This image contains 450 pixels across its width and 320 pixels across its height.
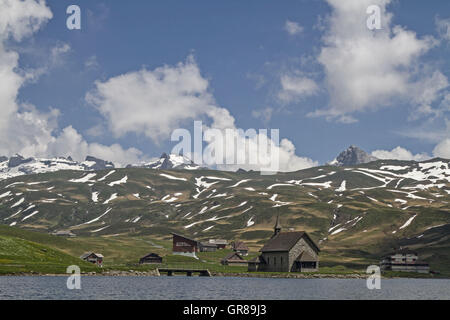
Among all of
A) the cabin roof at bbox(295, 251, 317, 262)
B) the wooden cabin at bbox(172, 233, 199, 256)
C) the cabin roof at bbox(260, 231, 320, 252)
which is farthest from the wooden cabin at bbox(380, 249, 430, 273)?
the wooden cabin at bbox(172, 233, 199, 256)

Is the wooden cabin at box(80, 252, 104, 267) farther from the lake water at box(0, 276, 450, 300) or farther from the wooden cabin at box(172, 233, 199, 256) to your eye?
the lake water at box(0, 276, 450, 300)

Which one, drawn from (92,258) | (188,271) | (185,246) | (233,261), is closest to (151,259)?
(92,258)

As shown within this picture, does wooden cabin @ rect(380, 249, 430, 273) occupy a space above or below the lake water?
above

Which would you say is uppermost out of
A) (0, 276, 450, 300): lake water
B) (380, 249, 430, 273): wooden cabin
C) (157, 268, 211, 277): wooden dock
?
(380, 249, 430, 273): wooden cabin

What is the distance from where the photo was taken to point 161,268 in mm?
134875

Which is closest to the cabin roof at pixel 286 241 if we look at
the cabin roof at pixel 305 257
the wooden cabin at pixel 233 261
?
the cabin roof at pixel 305 257

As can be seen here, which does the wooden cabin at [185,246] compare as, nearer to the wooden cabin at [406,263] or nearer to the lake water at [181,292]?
the wooden cabin at [406,263]

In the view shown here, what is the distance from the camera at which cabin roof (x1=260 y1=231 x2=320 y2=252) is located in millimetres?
134125

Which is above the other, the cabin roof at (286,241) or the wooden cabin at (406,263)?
the cabin roof at (286,241)

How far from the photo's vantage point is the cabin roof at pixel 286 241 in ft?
440

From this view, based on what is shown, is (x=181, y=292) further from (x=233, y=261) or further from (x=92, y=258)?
(x=92, y=258)
